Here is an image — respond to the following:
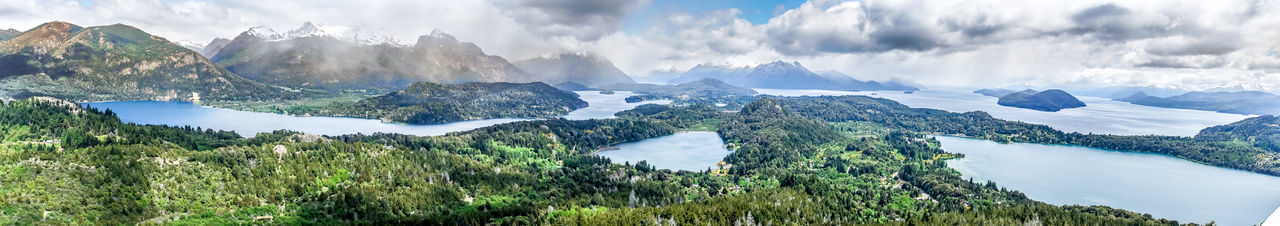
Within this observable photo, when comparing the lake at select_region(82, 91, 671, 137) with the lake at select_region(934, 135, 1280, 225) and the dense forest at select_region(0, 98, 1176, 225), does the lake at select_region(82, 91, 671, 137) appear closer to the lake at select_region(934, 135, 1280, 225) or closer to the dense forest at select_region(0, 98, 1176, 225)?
the dense forest at select_region(0, 98, 1176, 225)

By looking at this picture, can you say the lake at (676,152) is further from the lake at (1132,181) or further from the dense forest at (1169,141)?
the dense forest at (1169,141)

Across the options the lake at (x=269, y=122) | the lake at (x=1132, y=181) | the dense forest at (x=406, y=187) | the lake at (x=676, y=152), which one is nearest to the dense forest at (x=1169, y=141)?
the lake at (x=1132, y=181)

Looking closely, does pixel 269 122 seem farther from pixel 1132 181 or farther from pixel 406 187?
pixel 1132 181

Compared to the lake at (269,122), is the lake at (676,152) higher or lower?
lower

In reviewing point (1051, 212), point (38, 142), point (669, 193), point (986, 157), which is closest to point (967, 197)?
point (1051, 212)

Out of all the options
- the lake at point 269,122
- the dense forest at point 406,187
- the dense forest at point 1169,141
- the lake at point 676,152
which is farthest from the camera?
the lake at point 269,122

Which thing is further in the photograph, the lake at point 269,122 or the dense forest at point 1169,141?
the lake at point 269,122

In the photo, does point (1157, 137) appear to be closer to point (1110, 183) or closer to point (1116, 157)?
point (1116, 157)
